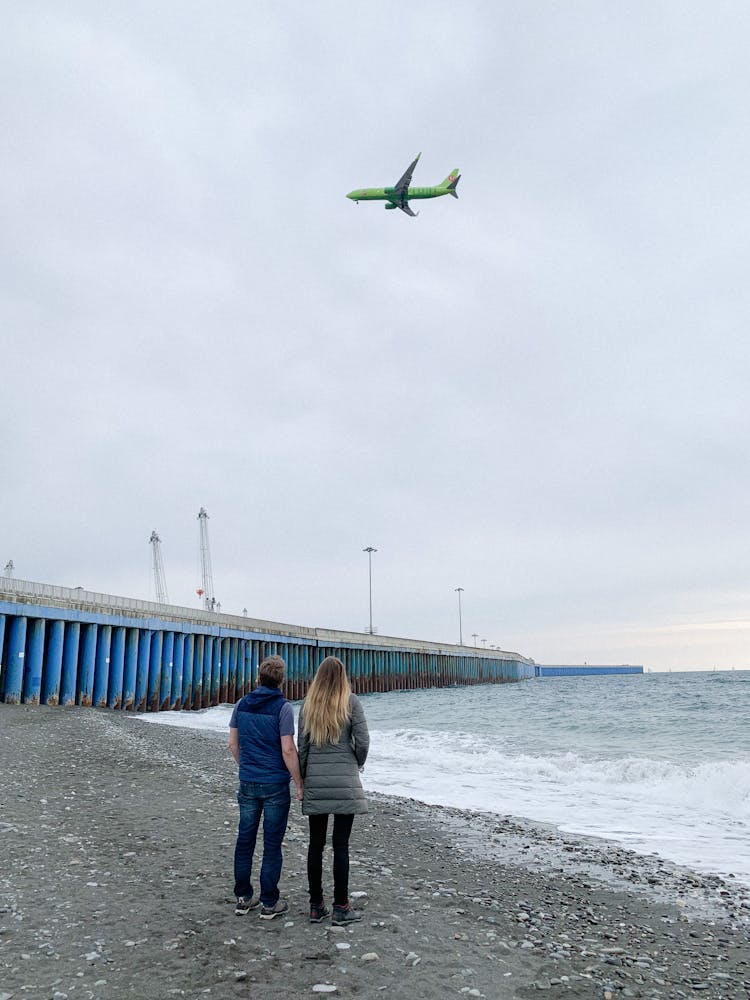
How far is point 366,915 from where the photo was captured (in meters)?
6.98

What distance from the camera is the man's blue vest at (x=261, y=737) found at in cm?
697

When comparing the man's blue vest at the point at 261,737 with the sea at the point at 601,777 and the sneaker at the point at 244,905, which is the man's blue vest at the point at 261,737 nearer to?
the sneaker at the point at 244,905

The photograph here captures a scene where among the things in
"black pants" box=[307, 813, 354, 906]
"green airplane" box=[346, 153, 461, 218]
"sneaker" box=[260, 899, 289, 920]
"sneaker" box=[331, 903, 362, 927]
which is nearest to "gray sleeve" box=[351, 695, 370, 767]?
"black pants" box=[307, 813, 354, 906]

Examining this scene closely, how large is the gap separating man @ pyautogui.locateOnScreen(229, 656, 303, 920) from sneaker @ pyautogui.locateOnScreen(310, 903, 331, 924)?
0.31m

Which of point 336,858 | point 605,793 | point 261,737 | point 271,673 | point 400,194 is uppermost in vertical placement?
point 400,194

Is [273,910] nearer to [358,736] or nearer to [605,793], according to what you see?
[358,736]

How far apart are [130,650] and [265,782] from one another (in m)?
39.4

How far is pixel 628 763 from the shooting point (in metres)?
20.1

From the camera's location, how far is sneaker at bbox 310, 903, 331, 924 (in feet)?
22.1

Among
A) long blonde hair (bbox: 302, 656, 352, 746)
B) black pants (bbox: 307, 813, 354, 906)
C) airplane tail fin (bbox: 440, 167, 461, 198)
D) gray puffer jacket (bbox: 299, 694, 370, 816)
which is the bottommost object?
black pants (bbox: 307, 813, 354, 906)

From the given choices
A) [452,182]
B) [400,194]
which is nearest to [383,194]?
[400,194]

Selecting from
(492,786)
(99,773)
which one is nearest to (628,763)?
(492,786)

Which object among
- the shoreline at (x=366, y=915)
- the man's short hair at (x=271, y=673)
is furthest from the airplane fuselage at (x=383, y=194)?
the man's short hair at (x=271, y=673)

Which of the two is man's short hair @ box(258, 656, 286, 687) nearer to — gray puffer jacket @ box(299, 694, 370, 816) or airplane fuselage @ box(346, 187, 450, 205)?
gray puffer jacket @ box(299, 694, 370, 816)
